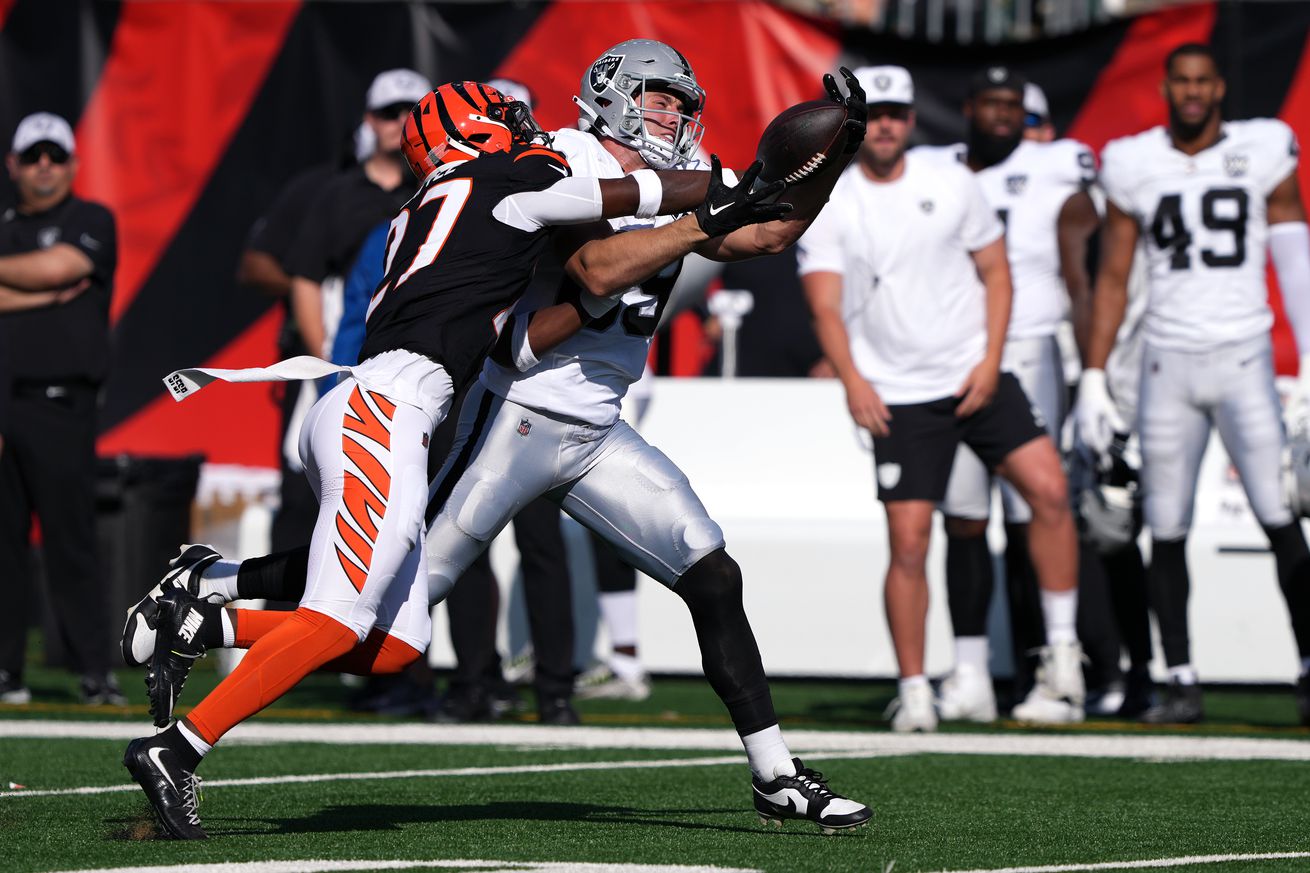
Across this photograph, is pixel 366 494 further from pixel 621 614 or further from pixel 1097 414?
pixel 621 614

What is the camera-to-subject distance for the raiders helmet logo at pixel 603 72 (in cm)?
478

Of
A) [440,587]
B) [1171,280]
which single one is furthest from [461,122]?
[1171,280]

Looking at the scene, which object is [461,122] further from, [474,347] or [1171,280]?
[1171,280]

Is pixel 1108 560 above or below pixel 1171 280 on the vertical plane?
below

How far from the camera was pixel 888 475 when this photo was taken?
22.6 feet

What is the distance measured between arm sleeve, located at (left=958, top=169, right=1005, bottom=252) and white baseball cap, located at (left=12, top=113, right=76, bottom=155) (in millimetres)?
3192

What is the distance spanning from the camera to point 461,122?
4684 mm

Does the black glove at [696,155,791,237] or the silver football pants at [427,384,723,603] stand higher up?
the black glove at [696,155,791,237]

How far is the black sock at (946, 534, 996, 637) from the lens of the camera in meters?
7.33

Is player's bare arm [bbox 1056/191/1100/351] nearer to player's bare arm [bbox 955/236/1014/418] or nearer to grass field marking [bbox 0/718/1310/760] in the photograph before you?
player's bare arm [bbox 955/236/1014/418]

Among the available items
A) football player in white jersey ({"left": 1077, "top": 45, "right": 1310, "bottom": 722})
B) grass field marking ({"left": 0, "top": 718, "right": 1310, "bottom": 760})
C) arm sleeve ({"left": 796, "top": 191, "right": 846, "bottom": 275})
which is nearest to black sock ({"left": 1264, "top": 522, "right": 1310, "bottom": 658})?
football player in white jersey ({"left": 1077, "top": 45, "right": 1310, "bottom": 722})


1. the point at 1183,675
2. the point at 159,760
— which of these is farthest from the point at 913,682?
the point at 159,760

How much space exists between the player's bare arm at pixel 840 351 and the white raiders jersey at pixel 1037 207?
856 millimetres

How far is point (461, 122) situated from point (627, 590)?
3.64 m
